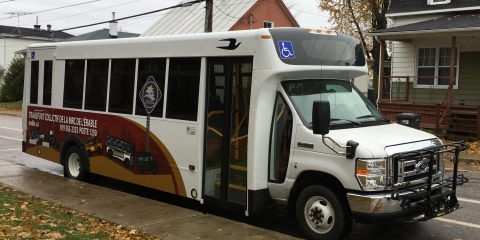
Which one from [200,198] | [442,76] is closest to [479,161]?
[442,76]

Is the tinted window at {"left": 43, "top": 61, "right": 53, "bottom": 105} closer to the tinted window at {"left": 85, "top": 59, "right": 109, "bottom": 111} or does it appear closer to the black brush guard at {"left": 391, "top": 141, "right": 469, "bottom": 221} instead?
the tinted window at {"left": 85, "top": 59, "right": 109, "bottom": 111}

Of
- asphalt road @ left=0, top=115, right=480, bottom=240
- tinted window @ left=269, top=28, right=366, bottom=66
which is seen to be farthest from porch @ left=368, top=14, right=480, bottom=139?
tinted window @ left=269, top=28, right=366, bottom=66

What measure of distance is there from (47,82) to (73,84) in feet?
3.27

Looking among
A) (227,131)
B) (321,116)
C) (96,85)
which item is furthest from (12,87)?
(321,116)

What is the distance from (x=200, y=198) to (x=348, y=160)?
2667 mm

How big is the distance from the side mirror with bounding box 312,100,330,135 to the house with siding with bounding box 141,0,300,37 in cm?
2860

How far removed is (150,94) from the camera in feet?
29.6

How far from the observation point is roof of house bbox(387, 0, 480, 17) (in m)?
21.5

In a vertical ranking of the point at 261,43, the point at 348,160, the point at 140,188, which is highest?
the point at 261,43

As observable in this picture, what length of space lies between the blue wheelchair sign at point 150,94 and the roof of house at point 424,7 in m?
16.4

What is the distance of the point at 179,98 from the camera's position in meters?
8.44

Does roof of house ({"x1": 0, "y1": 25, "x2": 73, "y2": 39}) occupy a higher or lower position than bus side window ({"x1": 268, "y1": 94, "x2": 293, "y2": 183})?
higher

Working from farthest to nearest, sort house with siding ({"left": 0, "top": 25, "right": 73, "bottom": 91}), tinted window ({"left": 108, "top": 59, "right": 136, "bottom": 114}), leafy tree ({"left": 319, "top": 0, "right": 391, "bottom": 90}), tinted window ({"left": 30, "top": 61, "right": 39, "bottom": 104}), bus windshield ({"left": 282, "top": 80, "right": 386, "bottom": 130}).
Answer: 1. house with siding ({"left": 0, "top": 25, "right": 73, "bottom": 91})
2. leafy tree ({"left": 319, "top": 0, "right": 391, "bottom": 90})
3. tinted window ({"left": 30, "top": 61, "right": 39, "bottom": 104})
4. tinted window ({"left": 108, "top": 59, "right": 136, "bottom": 114})
5. bus windshield ({"left": 282, "top": 80, "right": 386, "bottom": 130})

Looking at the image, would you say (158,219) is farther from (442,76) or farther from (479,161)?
(442,76)
